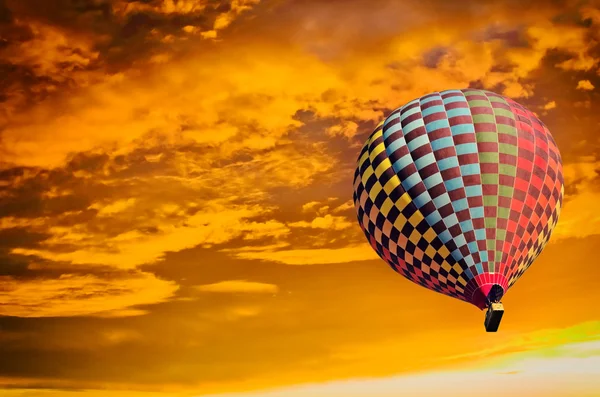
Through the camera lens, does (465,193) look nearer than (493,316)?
No

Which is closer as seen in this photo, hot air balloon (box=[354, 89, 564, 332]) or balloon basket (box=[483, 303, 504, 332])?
balloon basket (box=[483, 303, 504, 332])

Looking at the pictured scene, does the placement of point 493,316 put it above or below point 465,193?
below

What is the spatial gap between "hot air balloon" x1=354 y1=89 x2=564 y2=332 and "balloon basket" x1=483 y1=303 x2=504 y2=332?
0.12 ft

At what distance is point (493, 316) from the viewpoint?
1127 inches

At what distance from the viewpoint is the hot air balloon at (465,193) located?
29.4m

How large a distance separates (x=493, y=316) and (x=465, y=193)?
463 centimetres

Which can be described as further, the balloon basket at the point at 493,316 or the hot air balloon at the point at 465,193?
the hot air balloon at the point at 465,193

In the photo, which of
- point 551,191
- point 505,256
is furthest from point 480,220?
point 551,191

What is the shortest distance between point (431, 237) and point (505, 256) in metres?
2.79

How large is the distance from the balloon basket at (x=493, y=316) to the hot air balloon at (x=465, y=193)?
0.12ft

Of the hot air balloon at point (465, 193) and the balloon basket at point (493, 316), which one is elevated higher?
the hot air balloon at point (465, 193)

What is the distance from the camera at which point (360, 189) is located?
33062 millimetres

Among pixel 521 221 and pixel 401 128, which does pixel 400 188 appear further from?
pixel 521 221

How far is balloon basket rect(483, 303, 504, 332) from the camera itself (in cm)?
2848
